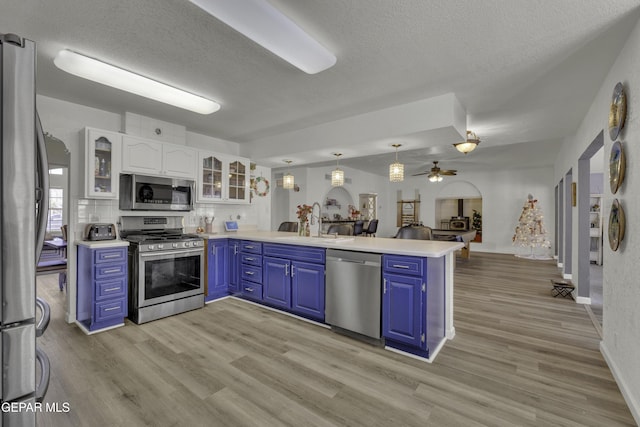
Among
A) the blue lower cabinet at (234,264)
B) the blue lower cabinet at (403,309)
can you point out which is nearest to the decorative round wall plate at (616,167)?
the blue lower cabinet at (403,309)

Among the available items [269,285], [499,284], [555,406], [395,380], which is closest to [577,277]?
[499,284]

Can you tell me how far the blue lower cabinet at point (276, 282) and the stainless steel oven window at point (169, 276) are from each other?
0.83m

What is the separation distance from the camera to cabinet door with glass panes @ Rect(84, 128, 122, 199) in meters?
3.16

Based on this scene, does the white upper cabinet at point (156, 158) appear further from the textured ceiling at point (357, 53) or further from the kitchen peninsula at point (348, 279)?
the kitchen peninsula at point (348, 279)

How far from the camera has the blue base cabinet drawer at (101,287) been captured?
299 centimetres

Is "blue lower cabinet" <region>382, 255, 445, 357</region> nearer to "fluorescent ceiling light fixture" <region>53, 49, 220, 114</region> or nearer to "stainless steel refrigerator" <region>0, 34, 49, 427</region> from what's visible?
"stainless steel refrigerator" <region>0, 34, 49, 427</region>

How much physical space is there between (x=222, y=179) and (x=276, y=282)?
1882 mm

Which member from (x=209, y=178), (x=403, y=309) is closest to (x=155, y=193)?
(x=209, y=178)

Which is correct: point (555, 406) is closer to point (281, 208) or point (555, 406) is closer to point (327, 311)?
point (327, 311)

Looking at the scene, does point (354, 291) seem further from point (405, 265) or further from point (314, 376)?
point (314, 376)

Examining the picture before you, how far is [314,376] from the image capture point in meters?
2.20

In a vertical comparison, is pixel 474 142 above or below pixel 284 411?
above

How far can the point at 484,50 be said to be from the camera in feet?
7.43

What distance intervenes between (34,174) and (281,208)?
8.96 meters
